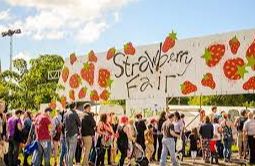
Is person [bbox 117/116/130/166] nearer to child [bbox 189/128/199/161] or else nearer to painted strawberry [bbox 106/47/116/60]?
child [bbox 189/128/199/161]

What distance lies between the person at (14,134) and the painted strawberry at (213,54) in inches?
487

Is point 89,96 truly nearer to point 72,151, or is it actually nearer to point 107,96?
point 107,96

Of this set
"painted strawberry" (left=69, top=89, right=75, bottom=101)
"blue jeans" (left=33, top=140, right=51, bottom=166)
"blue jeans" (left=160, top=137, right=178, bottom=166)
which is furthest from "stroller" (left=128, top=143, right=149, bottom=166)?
"painted strawberry" (left=69, top=89, right=75, bottom=101)

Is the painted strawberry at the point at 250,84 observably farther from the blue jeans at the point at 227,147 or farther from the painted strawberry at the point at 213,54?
the blue jeans at the point at 227,147

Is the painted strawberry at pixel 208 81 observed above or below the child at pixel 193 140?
above

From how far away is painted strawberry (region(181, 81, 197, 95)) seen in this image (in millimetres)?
27469

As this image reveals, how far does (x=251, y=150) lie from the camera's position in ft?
65.1

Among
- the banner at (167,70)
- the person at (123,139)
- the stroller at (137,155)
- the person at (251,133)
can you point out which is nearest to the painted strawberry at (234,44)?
the banner at (167,70)

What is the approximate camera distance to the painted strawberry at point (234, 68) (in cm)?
2550

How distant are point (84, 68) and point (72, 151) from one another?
1902cm

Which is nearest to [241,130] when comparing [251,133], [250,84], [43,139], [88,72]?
[251,133]

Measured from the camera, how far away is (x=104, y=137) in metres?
18.6

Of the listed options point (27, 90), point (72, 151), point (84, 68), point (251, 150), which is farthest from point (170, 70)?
point (27, 90)

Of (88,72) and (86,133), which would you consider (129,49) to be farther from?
(86,133)
